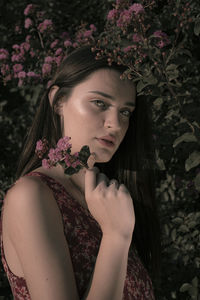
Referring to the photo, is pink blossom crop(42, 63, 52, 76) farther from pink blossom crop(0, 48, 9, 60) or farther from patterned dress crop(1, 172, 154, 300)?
patterned dress crop(1, 172, 154, 300)

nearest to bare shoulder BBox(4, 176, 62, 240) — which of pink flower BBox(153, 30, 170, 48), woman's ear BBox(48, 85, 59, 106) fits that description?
woman's ear BBox(48, 85, 59, 106)

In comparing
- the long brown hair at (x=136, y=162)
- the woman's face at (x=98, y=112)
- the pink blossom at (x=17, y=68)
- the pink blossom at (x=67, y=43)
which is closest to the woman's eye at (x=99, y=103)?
the woman's face at (x=98, y=112)

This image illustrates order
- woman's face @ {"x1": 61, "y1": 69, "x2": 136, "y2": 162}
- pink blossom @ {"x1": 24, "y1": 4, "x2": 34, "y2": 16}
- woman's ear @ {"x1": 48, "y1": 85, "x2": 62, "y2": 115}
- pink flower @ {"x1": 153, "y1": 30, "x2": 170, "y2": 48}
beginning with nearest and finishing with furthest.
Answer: woman's face @ {"x1": 61, "y1": 69, "x2": 136, "y2": 162} → woman's ear @ {"x1": 48, "y1": 85, "x2": 62, "y2": 115} → pink flower @ {"x1": 153, "y1": 30, "x2": 170, "y2": 48} → pink blossom @ {"x1": 24, "y1": 4, "x2": 34, "y2": 16}

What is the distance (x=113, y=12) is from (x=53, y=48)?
148 centimetres

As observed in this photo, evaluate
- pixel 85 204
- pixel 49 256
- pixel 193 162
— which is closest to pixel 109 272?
pixel 49 256

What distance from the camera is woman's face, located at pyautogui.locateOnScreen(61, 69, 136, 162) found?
210cm

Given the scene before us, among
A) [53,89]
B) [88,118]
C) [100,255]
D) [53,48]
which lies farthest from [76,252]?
[53,48]

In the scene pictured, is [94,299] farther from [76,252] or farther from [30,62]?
[30,62]

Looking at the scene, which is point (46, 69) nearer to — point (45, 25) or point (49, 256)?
point (45, 25)

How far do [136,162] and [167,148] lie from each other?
0.73 metres

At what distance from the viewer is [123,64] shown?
2.24 m

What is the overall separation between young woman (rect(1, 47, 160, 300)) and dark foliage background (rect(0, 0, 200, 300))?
1.36 ft

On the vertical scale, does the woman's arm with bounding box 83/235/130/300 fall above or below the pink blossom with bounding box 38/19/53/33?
below

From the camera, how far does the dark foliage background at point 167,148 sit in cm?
317
